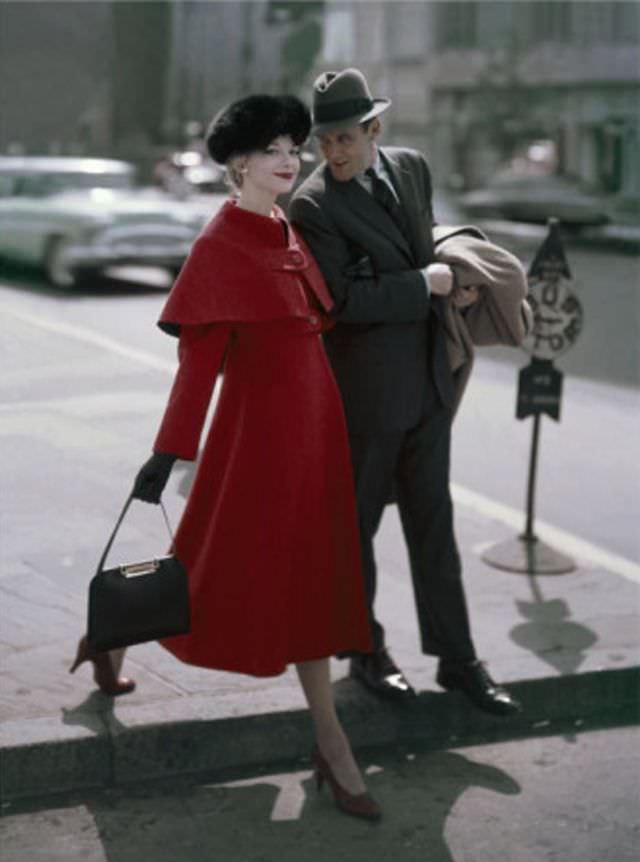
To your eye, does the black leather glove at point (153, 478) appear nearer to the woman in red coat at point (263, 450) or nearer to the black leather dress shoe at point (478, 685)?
the woman in red coat at point (263, 450)

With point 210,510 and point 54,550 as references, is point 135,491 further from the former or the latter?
point 54,550

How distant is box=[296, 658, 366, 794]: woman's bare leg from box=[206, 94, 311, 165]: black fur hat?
1.34 m

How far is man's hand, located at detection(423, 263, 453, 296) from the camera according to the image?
14.6 feet

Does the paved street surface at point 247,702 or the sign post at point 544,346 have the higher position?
the sign post at point 544,346

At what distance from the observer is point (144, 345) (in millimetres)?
8719

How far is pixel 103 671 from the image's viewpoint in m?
4.64

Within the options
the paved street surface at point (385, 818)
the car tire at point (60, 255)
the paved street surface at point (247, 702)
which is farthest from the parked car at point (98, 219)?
the paved street surface at point (385, 818)

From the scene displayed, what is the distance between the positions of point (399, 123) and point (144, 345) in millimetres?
35344

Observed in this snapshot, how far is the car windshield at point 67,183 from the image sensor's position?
42.9 ft

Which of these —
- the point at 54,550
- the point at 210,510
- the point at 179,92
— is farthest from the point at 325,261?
the point at 179,92

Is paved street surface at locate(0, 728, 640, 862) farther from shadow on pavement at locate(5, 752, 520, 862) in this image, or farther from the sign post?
the sign post

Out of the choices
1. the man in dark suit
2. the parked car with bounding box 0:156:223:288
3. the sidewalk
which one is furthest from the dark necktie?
the parked car with bounding box 0:156:223:288

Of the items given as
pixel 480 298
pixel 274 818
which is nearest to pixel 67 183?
pixel 480 298

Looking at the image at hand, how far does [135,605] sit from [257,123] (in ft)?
4.03
